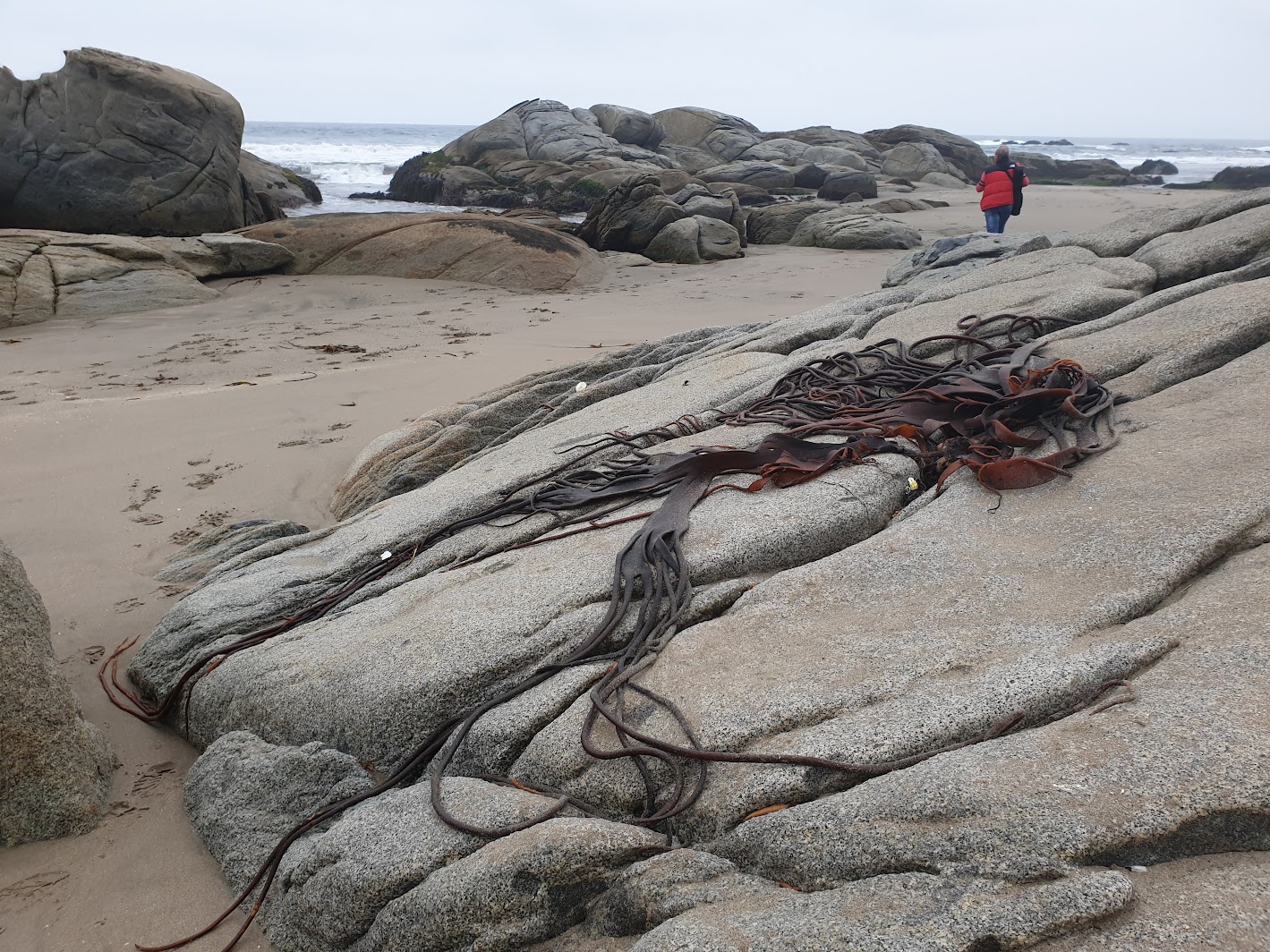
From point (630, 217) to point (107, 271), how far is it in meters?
7.57

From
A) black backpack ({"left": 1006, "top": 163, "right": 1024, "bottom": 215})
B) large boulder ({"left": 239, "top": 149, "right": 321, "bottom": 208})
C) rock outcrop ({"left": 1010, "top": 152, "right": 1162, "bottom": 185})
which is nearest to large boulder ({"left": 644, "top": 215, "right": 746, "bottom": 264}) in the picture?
black backpack ({"left": 1006, "top": 163, "right": 1024, "bottom": 215})

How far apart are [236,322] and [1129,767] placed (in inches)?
413

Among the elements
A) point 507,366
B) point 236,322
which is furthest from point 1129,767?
point 236,322

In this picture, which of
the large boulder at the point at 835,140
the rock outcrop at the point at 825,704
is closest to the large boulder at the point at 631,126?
the large boulder at the point at 835,140

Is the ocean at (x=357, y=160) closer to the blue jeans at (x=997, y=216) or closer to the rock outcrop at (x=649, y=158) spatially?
the rock outcrop at (x=649, y=158)

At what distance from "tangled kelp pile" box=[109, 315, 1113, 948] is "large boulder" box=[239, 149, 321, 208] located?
61.2 feet

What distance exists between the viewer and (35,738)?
2.73m

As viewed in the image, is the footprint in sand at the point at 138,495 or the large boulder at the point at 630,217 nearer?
the footprint in sand at the point at 138,495

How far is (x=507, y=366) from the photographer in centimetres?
787

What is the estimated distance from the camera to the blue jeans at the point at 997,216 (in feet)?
36.1

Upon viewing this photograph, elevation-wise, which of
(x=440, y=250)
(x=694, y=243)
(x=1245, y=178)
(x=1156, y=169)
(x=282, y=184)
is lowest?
(x=440, y=250)

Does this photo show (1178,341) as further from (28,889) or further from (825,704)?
(28,889)

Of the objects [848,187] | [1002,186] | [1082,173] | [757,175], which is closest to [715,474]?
[1002,186]

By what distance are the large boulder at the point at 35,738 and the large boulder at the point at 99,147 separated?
13.8m
